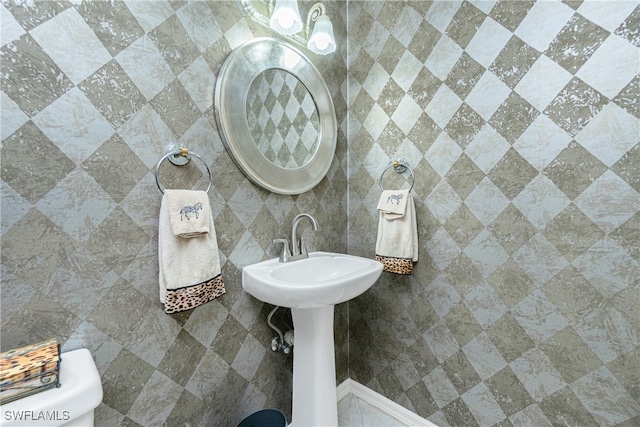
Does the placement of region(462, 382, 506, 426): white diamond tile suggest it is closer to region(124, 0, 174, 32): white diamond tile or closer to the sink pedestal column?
the sink pedestal column

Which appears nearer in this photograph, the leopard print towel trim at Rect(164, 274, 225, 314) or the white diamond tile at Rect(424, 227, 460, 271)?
the leopard print towel trim at Rect(164, 274, 225, 314)

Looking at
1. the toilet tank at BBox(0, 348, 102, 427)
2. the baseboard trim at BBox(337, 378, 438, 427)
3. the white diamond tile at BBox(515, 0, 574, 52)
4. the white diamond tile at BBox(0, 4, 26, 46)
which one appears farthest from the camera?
the baseboard trim at BBox(337, 378, 438, 427)

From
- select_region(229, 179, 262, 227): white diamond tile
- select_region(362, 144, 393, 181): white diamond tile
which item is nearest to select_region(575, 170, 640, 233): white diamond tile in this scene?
select_region(362, 144, 393, 181): white diamond tile

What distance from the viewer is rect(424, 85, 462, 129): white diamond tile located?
118cm

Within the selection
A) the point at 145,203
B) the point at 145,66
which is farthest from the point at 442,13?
the point at 145,203

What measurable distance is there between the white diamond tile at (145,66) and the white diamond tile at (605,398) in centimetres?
182

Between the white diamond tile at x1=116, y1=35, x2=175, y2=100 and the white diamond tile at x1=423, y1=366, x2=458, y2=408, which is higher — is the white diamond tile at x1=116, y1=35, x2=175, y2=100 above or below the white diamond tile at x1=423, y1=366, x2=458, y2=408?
above

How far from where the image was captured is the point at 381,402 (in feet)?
4.90

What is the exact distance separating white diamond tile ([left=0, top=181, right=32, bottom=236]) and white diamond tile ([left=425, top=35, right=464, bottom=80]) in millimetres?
1538

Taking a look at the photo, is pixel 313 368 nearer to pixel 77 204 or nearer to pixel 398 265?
pixel 398 265

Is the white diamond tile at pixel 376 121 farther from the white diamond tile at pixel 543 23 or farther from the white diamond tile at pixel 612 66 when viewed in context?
the white diamond tile at pixel 612 66

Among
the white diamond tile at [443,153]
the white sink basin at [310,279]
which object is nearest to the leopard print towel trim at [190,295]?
the white sink basin at [310,279]

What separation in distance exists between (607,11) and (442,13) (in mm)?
560

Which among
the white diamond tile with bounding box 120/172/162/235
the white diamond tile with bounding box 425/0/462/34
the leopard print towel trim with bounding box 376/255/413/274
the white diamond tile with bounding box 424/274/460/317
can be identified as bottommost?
the white diamond tile with bounding box 424/274/460/317
